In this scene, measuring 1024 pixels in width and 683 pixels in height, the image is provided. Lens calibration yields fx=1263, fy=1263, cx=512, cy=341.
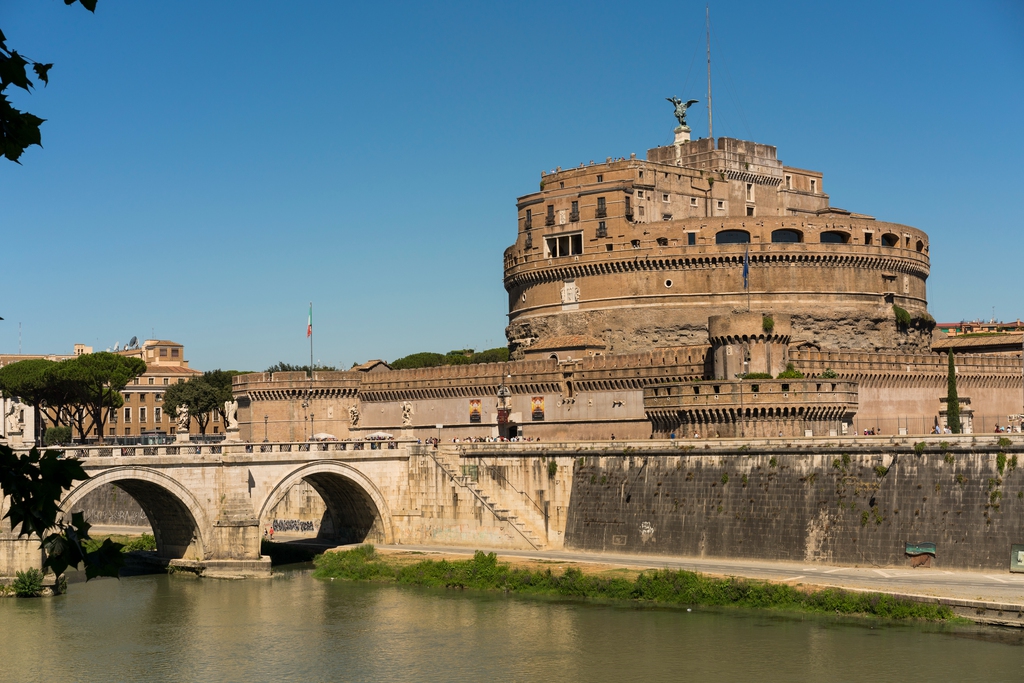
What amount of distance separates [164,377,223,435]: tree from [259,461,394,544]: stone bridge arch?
3969cm

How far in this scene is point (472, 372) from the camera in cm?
6022

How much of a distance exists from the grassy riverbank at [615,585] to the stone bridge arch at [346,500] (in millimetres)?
2630

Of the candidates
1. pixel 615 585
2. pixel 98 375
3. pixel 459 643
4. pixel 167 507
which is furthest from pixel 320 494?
pixel 98 375

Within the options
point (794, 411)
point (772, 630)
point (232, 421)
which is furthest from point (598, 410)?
point (772, 630)

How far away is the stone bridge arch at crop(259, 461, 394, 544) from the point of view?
45812 mm

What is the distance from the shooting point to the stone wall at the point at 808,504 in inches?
1378

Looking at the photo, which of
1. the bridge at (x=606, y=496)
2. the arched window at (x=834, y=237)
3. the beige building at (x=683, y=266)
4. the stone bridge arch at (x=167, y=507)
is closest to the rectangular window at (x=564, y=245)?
the beige building at (x=683, y=266)

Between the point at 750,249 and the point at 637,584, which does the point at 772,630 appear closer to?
the point at 637,584

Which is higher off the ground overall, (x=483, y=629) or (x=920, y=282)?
(x=920, y=282)

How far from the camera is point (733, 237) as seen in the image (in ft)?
209

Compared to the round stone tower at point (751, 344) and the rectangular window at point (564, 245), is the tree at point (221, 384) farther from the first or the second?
the round stone tower at point (751, 344)

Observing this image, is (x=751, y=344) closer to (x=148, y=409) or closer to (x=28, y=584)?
(x=28, y=584)

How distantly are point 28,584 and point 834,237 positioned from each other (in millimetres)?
42719

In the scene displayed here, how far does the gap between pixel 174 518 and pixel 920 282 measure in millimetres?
41813
